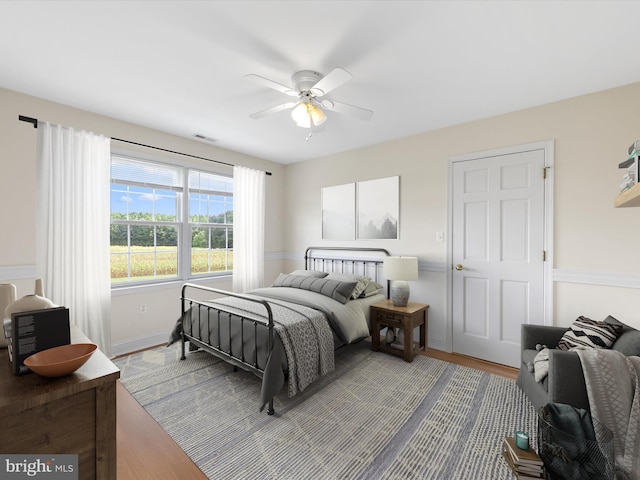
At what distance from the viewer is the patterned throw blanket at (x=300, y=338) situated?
2270 mm

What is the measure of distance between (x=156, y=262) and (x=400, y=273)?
3062mm

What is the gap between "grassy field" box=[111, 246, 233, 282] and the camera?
3342mm

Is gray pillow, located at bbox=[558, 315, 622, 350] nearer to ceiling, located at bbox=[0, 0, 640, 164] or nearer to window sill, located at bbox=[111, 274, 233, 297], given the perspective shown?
ceiling, located at bbox=[0, 0, 640, 164]

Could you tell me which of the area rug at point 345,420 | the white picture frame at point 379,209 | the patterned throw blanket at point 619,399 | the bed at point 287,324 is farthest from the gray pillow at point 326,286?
the patterned throw blanket at point 619,399

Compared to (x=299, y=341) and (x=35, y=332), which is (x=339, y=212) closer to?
(x=299, y=341)

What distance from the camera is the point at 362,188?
13.3 feet

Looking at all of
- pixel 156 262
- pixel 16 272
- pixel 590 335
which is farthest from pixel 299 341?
pixel 16 272

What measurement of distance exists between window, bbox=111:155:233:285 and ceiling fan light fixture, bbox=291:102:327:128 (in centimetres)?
227

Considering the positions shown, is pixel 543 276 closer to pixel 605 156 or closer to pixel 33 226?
pixel 605 156

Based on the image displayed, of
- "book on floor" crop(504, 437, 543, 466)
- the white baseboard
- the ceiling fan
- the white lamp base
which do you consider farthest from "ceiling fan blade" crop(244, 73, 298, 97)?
the white baseboard

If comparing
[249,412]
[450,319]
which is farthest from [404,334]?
[249,412]

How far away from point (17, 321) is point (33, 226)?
A: 239 centimetres

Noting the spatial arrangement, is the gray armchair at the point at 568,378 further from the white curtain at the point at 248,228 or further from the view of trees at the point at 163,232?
the view of trees at the point at 163,232

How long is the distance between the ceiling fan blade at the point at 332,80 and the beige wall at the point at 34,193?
2.40 m
